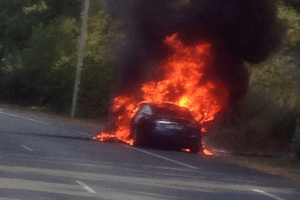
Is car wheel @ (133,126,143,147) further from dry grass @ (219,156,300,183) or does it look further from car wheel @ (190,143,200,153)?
dry grass @ (219,156,300,183)

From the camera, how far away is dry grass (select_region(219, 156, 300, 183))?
23.0 meters

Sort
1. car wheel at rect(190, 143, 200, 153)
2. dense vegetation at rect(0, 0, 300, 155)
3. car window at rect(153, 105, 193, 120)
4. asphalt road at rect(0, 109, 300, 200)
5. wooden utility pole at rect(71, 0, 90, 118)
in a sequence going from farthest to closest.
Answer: wooden utility pole at rect(71, 0, 90, 118) < dense vegetation at rect(0, 0, 300, 155) < car window at rect(153, 105, 193, 120) < car wheel at rect(190, 143, 200, 153) < asphalt road at rect(0, 109, 300, 200)

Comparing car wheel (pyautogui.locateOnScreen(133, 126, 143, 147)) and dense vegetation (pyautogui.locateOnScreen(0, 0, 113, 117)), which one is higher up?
dense vegetation (pyautogui.locateOnScreen(0, 0, 113, 117))

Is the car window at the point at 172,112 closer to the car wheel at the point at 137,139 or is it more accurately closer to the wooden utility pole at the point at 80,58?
the car wheel at the point at 137,139

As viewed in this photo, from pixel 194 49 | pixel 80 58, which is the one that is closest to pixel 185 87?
pixel 194 49

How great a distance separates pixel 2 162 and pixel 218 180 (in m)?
4.51

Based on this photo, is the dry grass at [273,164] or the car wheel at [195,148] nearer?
the dry grass at [273,164]

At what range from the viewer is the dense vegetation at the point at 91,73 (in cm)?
3550

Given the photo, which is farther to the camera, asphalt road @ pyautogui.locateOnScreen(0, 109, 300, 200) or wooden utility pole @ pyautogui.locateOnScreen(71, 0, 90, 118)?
wooden utility pole @ pyautogui.locateOnScreen(71, 0, 90, 118)

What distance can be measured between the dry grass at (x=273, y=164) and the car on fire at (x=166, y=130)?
3.96 feet

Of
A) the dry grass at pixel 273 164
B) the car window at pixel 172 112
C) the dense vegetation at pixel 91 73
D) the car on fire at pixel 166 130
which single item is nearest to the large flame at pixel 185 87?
the dense vegetation at pixel 91 73

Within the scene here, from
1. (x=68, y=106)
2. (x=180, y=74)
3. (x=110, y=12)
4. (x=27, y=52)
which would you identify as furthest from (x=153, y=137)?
(x=27, y=52)

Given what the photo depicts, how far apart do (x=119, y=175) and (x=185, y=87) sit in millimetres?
13849

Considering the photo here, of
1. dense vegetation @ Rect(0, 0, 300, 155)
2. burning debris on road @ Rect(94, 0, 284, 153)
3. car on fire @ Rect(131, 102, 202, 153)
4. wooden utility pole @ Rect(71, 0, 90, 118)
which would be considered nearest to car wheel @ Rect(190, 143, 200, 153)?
car on fire @ Rect(131, 102, 202, 153)
